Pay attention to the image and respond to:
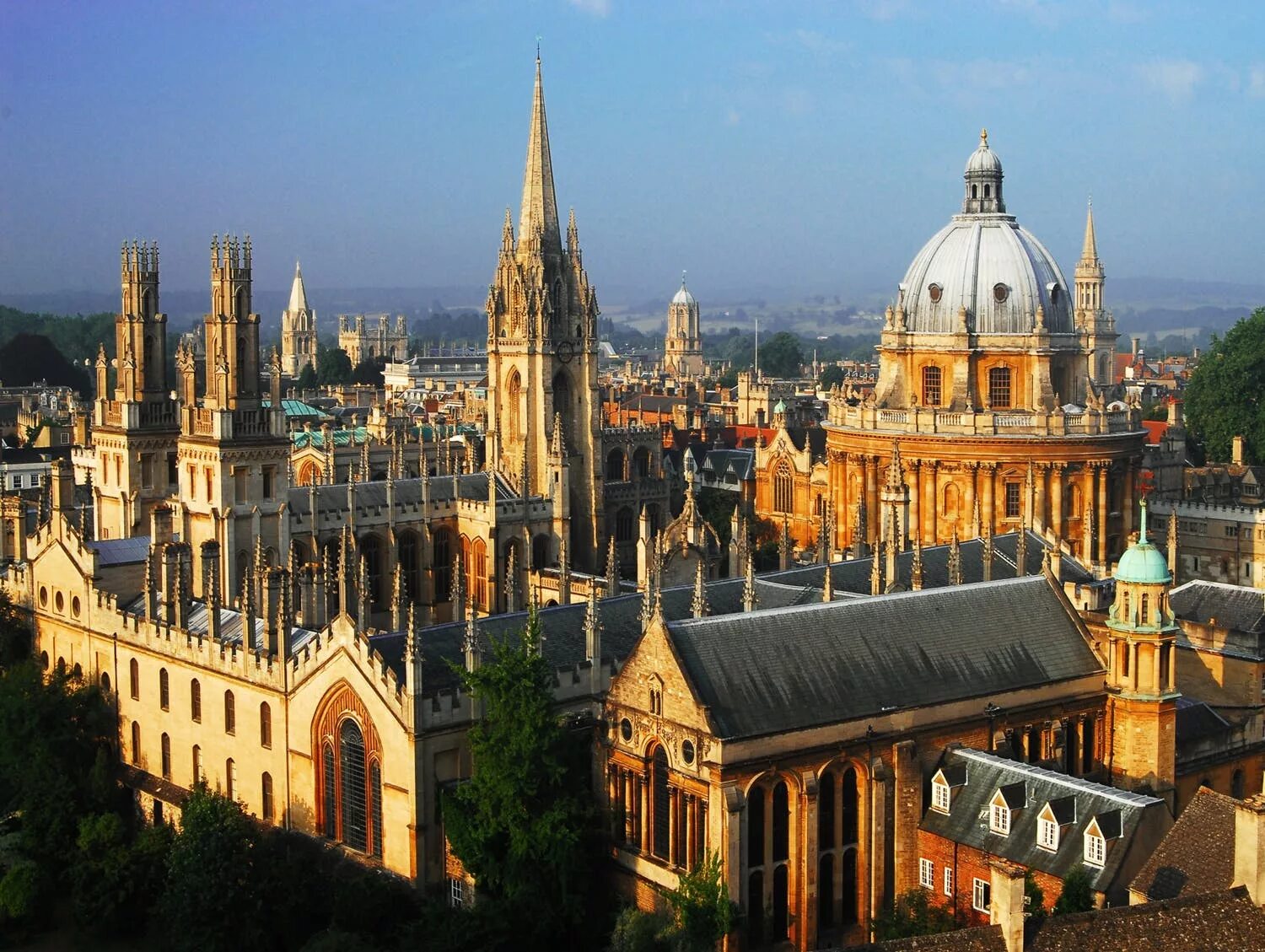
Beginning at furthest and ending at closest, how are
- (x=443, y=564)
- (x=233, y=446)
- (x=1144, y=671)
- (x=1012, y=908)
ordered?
(x=443, y=564) < (x=233, y=446) < (x=1144, y=671) < (x=1012, y=908)

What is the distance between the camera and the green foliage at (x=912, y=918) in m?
36.8

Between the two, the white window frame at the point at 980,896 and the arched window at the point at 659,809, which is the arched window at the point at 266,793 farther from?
the white window frame at the point at 980,896

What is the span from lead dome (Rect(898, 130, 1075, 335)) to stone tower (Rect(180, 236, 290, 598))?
27290mm

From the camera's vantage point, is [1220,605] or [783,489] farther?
[783,489]

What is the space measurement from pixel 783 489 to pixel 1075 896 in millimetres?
57689

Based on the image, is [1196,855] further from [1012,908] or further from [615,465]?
[615,465]

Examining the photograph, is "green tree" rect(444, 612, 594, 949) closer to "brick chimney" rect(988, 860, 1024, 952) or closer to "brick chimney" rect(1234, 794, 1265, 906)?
"brick chimney" rect(988, 860, 1024, 952)

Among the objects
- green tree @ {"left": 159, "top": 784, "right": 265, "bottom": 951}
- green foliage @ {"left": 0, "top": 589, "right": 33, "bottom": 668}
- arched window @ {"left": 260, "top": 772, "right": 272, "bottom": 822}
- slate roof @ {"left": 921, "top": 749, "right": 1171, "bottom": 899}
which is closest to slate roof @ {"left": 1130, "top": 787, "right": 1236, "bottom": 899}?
slate roof @ {"left": 921, "top": 749, "right": 1171, "bottom": 899}

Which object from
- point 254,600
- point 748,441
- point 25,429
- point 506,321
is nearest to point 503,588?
point 506,321

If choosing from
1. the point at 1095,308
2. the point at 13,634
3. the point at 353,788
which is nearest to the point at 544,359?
the point at 13,634

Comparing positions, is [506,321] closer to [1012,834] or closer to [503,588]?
[503,588]

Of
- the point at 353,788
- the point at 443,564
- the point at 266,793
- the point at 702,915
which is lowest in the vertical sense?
the point at 266,793

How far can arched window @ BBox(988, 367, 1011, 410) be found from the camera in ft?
232

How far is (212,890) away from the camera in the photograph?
4106 cm
